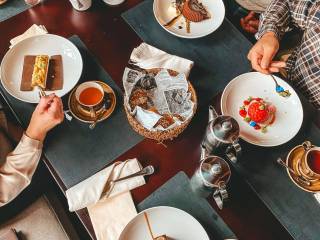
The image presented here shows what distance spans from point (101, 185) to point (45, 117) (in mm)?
312

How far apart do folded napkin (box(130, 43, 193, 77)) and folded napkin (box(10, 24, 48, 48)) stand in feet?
1.31

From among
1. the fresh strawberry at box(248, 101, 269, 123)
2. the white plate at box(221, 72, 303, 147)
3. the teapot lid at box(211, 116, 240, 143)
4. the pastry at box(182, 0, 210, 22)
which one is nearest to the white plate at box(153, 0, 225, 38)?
the pastry at box(182, 0, 210, 22)

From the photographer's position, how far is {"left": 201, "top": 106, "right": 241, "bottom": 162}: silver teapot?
1.13 m

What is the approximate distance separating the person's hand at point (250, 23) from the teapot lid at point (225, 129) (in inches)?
42.9

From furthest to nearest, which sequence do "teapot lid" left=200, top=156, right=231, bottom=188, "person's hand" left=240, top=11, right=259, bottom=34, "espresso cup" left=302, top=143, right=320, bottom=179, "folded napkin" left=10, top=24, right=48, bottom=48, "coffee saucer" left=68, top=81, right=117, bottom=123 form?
1. "person's hand" left=240, top=11, right=259, bottom=34
2. "folded napkin" left=10, top=24, right=48, bottom=48
3. "coffee saucer" left=68, top=81, right=117, bottom=123
4. "espresso cup" left=302, top=143, right=320, bottom=179
5. "teapot lid" left=200, top=156, right=231, bottom=188

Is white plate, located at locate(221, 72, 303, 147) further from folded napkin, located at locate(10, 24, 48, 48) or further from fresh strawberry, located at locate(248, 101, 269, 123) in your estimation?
folded napkin, located at locate(10, 24, 48, 48)

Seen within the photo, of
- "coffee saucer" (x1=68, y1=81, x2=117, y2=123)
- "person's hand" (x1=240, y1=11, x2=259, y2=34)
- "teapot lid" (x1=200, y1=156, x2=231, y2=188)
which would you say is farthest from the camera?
"person's hand" (x1=240, y1=11, x2=259, y2=34)

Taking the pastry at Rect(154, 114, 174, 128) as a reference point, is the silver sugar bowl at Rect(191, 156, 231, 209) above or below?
below

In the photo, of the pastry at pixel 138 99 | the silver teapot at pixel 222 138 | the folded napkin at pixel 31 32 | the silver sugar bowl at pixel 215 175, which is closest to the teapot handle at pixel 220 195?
the silver sugar bowl at pixel 215 175

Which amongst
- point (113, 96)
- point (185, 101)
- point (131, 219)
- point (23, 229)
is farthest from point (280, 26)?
point (23, 229)

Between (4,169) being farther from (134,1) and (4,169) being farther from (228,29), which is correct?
(228,29)

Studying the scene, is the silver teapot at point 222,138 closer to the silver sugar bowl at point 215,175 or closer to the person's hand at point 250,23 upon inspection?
the silver sugar bowl at point 215,175

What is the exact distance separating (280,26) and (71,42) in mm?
940

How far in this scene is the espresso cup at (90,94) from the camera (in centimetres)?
129
